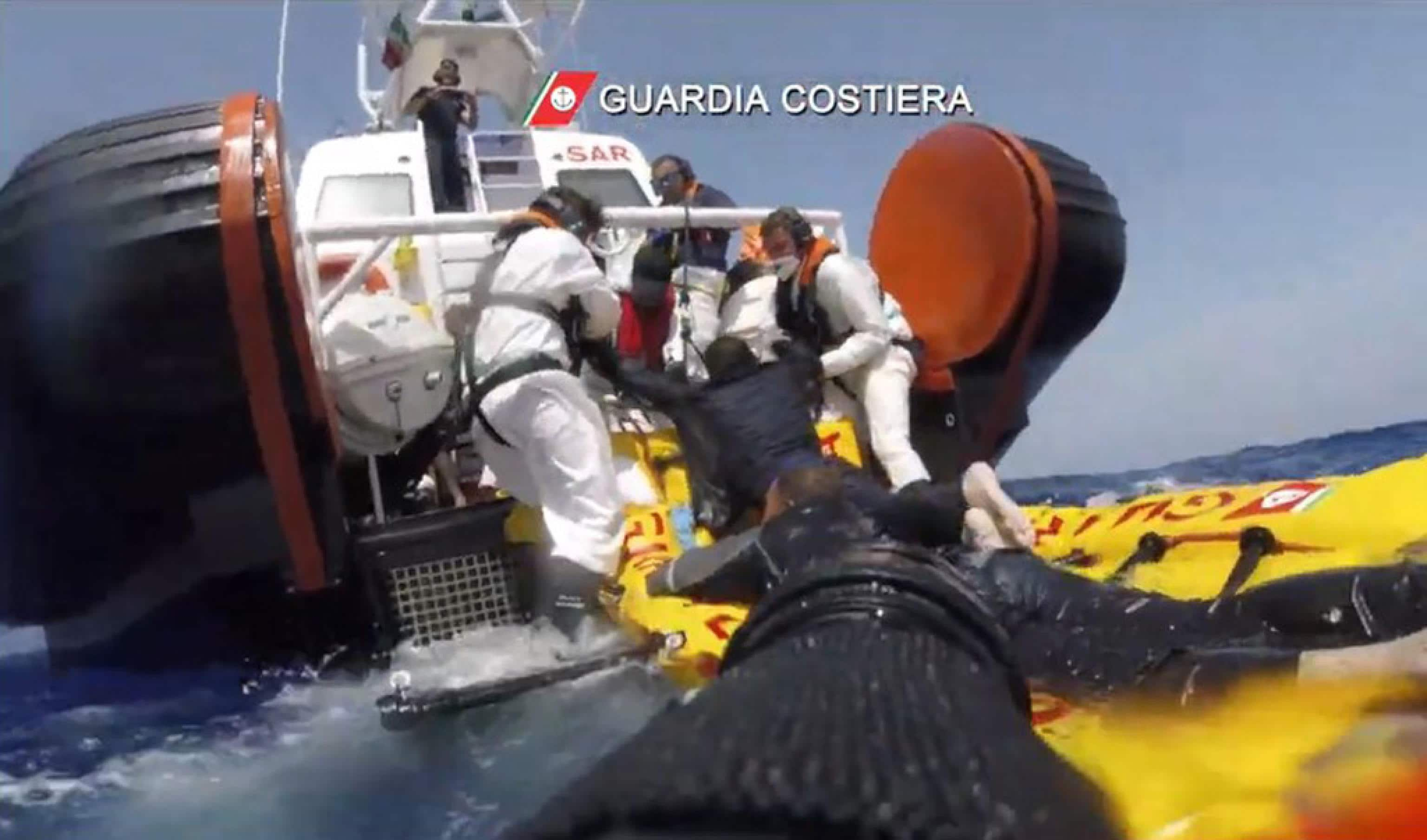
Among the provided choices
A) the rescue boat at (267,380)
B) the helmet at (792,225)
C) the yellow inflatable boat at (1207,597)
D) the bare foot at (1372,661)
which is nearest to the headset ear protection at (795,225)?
the helmet at (792,225)

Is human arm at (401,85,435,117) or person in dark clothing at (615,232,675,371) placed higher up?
human arm at (401,85,435,117)

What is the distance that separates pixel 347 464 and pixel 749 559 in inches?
57.0

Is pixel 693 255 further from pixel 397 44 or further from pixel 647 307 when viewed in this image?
pixel 397 44

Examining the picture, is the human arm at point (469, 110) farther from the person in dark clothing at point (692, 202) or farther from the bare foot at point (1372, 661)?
the bare foot at point (1372, 661)

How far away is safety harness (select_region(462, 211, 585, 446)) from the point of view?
3.38 metres

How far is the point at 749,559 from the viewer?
8.80 feet

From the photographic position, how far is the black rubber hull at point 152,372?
279cm

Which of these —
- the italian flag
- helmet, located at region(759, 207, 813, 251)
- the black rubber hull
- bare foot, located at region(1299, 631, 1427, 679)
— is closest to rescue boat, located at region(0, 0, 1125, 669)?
the black rubber hull

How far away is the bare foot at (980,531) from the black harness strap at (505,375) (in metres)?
1.13

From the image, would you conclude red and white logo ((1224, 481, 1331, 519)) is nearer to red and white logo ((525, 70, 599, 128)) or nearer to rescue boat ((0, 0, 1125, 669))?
rescue boat ((0, 0, 1125, 669))

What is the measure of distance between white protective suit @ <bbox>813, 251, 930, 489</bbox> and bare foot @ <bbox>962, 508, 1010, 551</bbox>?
766 mm

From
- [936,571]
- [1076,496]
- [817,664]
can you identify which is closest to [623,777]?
[817,664]

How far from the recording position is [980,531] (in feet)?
10.4

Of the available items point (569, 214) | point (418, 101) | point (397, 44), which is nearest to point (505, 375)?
point (569, 214)
